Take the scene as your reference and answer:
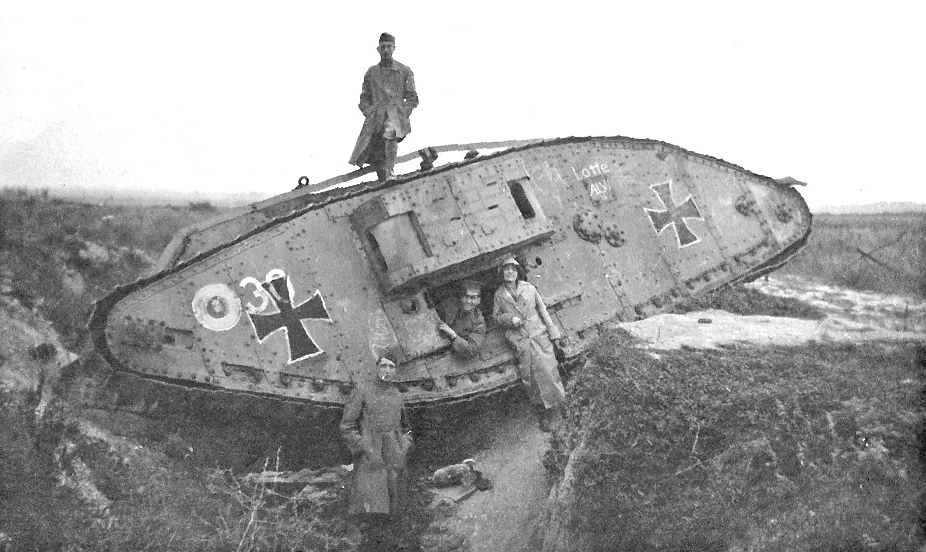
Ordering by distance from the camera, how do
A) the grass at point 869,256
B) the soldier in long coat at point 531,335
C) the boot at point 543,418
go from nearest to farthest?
the boot at point 543,418 < the soldier in long coat at point 531,335 < the grass at point 869,256

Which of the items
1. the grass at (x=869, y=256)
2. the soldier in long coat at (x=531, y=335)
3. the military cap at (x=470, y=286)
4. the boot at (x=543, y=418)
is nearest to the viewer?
the boot at (x=543, y=418)

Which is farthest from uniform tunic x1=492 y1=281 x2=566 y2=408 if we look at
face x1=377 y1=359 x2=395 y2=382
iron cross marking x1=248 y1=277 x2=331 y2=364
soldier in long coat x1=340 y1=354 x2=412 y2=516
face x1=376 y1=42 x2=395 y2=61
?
face x1=376 y1=42 x2=395 y2=61

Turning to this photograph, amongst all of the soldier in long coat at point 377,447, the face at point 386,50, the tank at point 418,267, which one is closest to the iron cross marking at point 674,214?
the tank at point 418,267

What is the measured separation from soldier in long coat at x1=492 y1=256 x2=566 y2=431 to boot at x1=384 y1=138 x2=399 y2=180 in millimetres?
2109

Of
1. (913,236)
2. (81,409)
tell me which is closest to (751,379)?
(81,409)

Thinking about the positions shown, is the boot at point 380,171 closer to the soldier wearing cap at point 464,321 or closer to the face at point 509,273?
the soldier wearing cap at point 464,321

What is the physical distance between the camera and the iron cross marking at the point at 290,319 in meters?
8.02

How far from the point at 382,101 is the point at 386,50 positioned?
0.62 metres

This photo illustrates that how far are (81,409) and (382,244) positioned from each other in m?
3.55

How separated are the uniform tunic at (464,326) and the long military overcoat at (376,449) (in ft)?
3.28

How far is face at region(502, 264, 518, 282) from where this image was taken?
8.86 meters

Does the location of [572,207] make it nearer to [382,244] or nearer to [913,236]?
[382,244]

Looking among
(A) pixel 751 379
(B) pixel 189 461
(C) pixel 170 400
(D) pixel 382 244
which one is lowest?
(A) pixel 751 379

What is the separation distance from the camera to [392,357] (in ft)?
27.5
